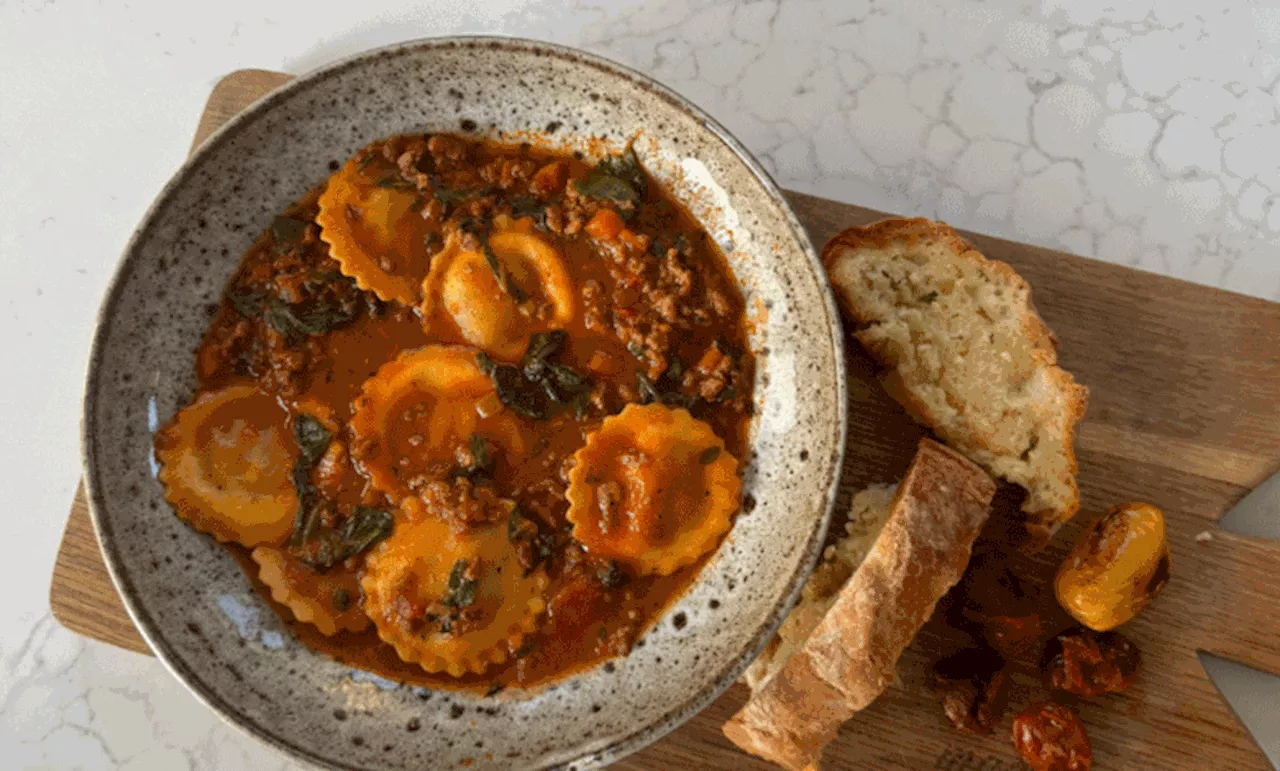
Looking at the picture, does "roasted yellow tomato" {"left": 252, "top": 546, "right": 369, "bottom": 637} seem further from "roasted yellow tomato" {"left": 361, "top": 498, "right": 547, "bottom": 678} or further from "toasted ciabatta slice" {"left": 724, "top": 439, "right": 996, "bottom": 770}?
"toasted ciabatta slice" {"left": 724, "top": 439, "right": 996, "bottom": 770}

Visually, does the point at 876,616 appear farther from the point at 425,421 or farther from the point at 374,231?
the point at 374,231

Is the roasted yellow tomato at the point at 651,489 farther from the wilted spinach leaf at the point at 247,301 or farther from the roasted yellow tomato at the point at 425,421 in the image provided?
the wilted spinach leaf at the point at 247,301

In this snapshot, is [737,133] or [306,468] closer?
[306,468]

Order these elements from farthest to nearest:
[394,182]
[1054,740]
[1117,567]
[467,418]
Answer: [394,182] → [467,418] → [1054,740] → [1117,567]

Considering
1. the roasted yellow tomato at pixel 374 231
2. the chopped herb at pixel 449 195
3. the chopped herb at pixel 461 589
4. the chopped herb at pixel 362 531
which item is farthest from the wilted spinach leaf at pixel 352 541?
the chopped herb at pixel 449 195

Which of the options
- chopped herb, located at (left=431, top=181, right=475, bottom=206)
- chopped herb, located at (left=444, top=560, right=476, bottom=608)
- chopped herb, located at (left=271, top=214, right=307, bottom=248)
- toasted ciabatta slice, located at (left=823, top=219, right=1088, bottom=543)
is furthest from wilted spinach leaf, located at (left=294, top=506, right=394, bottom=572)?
toasted ciabatta slice, located at (left=823, top=219, right=1088, bottom=543)

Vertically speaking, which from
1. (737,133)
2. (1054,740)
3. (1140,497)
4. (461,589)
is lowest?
(1054,740)

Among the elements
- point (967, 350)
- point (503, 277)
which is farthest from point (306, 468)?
point (967, 350)

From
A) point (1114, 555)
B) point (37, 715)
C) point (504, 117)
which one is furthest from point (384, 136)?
point (1114, 555)
